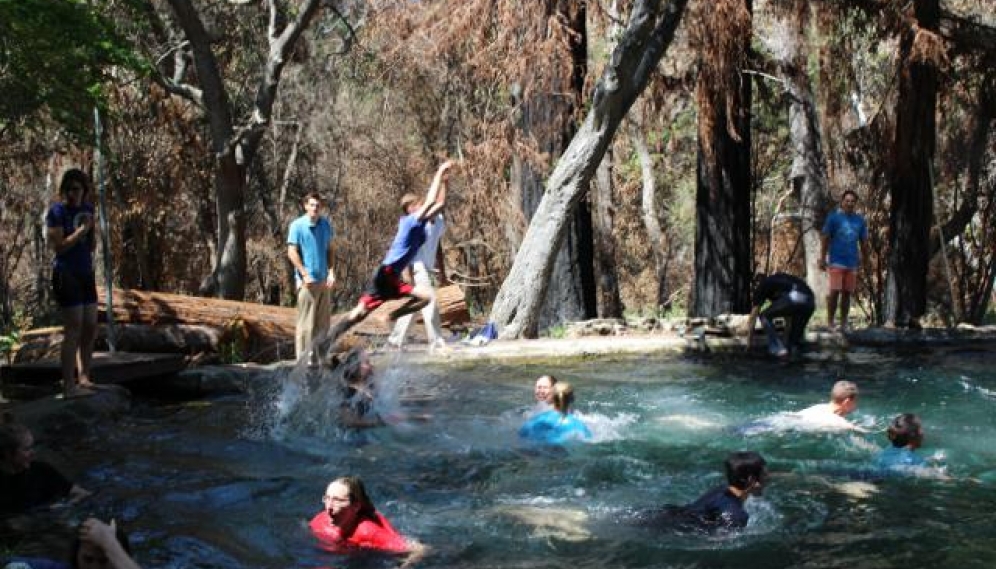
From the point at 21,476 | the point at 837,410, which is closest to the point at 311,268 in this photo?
the point at 21,476

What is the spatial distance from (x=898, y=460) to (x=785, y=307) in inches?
192

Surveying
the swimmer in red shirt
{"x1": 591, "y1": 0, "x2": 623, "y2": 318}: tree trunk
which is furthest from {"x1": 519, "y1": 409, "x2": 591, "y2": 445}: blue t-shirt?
{"x1": 591, "y1": 0, "x2": 623, "y2": 318}: tree trunk

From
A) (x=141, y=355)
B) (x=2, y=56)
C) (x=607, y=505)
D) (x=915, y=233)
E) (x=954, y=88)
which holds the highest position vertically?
(x=954, y=88)

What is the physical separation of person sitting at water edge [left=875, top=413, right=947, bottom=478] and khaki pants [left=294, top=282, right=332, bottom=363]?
5879mm

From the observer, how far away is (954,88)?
19.1 m

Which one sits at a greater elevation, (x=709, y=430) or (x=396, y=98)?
(x=396, y=98)

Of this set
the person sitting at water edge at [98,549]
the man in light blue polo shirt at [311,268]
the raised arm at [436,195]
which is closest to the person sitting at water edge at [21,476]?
the person sitting at water edge at [98,549]

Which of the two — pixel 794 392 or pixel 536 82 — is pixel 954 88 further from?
pixel 794 392

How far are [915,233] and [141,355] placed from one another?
36.4 feet

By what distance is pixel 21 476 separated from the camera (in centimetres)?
750

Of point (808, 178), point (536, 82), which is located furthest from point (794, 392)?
point (808, 178)

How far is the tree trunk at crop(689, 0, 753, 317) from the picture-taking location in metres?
16.6

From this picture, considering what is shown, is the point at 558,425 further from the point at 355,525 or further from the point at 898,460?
the point at 355,525

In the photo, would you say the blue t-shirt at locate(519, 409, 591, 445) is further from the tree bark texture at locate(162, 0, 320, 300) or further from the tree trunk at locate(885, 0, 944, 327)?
the tree bark texture at locate(162, 0, 320, 300)
